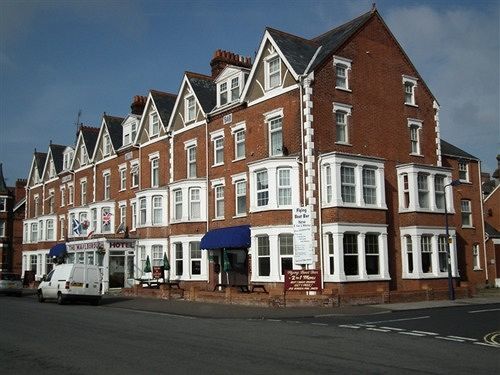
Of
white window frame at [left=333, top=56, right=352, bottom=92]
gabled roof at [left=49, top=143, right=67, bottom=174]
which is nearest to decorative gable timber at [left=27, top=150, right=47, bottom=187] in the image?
gabled roof at [left=49, top=143, right=67, bottom=174]

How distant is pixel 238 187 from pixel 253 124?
3.89 meters

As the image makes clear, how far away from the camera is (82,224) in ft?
162

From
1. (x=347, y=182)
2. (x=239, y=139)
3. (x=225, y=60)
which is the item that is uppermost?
(x=225, y=60)

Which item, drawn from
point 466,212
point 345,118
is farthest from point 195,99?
point 466,212

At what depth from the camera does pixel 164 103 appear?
1673 inches

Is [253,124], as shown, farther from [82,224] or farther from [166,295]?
[82,224]

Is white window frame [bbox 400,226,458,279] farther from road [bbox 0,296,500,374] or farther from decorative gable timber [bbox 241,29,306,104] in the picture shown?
decorative gable timber [bbox 241,29,306,104]

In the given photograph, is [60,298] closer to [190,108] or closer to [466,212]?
[190,108]

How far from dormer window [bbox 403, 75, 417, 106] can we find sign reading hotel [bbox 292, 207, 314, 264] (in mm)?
12385

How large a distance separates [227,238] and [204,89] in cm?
1190

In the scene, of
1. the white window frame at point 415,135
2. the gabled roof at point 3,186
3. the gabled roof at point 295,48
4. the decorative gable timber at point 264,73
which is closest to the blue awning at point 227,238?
the decorative gable timber at point 264,73

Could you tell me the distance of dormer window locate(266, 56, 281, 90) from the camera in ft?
101

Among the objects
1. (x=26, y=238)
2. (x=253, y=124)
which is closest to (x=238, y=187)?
(x=253, y=124)

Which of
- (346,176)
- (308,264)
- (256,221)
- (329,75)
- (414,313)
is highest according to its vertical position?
(329,75)
